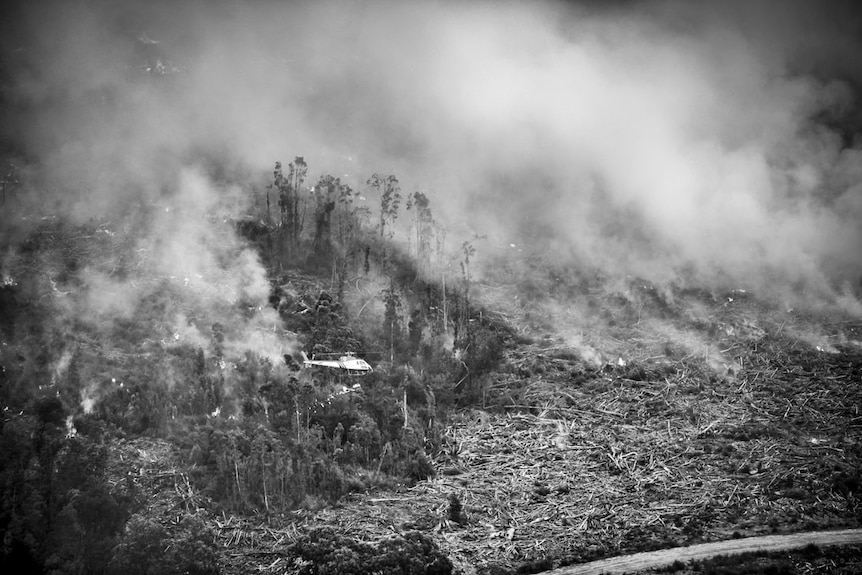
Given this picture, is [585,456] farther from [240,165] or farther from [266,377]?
[240,165]

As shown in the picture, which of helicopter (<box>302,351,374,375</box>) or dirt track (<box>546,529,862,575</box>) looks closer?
dirt track (<box>546,529,862,575</box>)

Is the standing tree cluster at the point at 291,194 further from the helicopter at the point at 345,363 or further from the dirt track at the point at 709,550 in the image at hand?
the dirt track at the point at 709,550

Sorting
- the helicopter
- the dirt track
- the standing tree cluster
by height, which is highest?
the standing tree cluster

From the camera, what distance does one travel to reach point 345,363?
71812 mm

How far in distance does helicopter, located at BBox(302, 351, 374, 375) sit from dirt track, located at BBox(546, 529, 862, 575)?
90.4 ft

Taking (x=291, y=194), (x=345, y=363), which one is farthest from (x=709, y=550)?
(x=291, y=194)

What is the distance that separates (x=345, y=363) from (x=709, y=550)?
34065mm

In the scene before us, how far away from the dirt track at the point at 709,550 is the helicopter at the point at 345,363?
90.4ft

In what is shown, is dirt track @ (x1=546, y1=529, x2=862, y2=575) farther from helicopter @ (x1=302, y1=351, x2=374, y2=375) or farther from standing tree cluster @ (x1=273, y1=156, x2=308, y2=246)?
standing tree cluster @ (x1=273, y1=156, x2=308, y2=246)

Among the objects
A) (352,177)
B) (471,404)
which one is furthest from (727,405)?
(352,177)

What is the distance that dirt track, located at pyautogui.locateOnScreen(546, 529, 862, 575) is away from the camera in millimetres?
50312

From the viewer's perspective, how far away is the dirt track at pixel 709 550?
50.3 meters

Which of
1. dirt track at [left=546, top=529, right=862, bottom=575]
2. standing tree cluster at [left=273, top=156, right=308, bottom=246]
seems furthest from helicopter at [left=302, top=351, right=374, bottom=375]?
dirt track at [left=546, top=529, right=862, bottom=575]

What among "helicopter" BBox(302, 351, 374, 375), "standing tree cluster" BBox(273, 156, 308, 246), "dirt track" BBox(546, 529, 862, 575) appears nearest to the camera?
"dirt track" BBox(546, 529, 862, 575)
